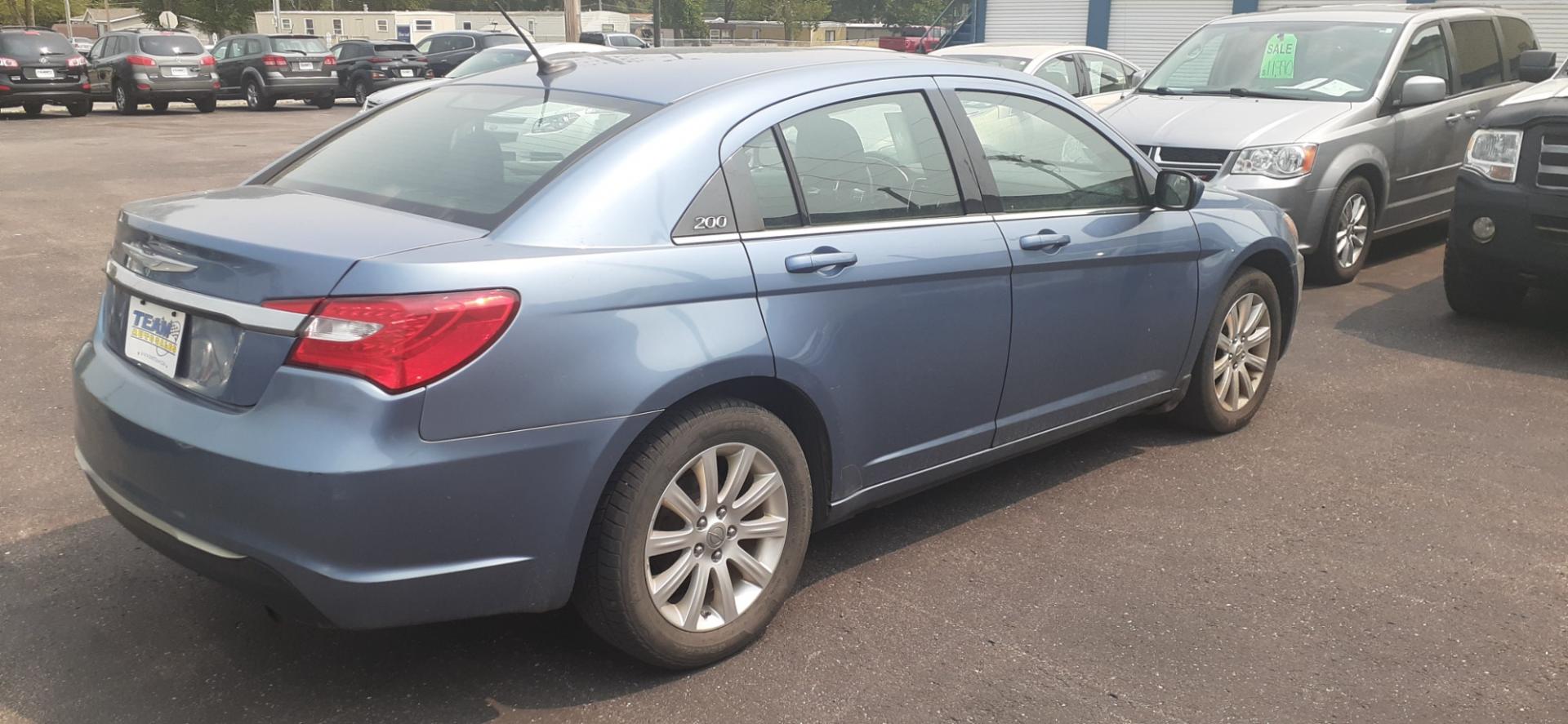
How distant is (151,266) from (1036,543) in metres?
2.72

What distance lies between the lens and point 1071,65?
1241 centimetres

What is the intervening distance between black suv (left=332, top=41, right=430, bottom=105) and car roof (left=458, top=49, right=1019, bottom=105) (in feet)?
83.4

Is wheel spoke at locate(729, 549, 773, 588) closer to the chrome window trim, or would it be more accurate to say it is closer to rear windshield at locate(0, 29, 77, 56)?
the chrome window trim

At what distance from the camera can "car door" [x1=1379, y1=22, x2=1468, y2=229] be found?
872 cm

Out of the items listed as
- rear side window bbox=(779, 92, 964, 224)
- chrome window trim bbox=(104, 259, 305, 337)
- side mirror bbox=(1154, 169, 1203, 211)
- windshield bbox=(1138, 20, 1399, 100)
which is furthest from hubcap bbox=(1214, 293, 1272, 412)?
windshield bbox=(1138, 20, 1399, 100)

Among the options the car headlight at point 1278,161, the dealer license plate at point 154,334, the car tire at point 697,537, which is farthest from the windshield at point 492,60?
the car tire at point 697,537

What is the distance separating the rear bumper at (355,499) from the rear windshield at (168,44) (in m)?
24.0

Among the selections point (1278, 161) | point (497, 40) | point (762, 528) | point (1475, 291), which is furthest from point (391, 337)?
point (497, 40)

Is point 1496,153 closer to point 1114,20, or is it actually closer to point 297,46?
point 1114,20

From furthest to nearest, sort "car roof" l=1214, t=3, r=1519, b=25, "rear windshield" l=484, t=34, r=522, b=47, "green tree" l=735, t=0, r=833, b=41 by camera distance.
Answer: "green tree" l=735, t=0, r=833, b=41
"rear windshield" l=484, t=34, r=522, b=47
"car roof" l=1214, t=3, r=1519, b=25

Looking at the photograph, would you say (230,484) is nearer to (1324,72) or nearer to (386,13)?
(1324,72)

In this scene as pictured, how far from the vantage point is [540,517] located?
294 centimetres

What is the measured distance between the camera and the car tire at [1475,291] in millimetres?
7055

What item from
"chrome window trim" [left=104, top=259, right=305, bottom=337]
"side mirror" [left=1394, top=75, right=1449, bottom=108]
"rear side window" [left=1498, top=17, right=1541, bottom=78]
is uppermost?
"rear side window" [left=1498, top=17, right=1541, bottom=78]
